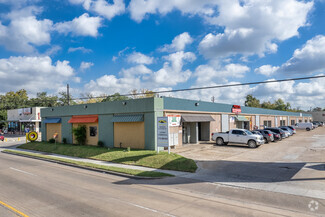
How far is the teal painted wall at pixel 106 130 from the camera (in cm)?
2409

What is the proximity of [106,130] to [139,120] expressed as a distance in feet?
17.6

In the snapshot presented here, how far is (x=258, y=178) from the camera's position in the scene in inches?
497

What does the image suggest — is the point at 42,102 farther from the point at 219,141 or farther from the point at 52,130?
the point at 219,141

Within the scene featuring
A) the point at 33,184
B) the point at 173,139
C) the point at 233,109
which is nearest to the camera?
the point at 33,184

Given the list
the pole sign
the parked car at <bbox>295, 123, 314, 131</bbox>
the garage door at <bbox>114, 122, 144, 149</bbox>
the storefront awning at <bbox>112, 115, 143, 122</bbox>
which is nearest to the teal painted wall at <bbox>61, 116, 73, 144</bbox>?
the garage door at <bbox>114, 122, 144, 149</bbox>

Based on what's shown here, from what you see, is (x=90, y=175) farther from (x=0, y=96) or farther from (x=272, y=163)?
(x=0, y=96)

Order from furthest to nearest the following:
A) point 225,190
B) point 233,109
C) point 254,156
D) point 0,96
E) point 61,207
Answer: point 0,96
point 233,109
point 254,156
point 225,190
point 61,207

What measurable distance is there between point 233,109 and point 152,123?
18.9 metres

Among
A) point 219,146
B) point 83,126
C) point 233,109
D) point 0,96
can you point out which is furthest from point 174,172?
point 0,96

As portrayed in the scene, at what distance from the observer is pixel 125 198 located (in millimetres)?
9234

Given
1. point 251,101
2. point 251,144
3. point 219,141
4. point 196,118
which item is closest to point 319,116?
point 251,101

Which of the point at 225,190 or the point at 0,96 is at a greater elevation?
the point at 0,96

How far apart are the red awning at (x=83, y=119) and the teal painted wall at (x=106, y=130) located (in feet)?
2.40

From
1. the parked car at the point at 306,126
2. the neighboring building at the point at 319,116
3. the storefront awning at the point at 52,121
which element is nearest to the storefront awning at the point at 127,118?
the storefront awning at the point at 52,121
